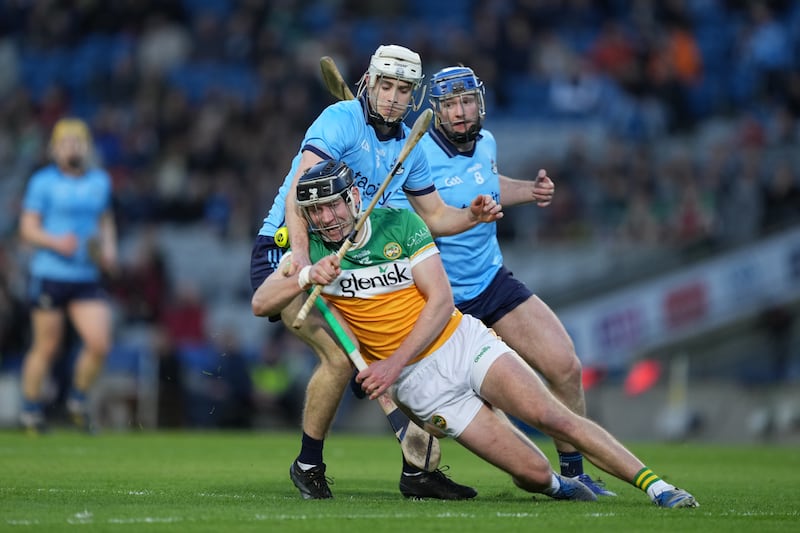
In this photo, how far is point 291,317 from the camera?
7.81 metres

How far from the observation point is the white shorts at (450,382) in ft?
24.0

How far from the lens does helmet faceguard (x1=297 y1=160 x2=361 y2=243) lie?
7.13 metres

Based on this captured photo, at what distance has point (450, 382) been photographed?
Answer: 734 cm

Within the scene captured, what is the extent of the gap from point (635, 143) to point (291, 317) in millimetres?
12643

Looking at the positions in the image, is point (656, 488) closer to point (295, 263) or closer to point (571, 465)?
point (571, 465)

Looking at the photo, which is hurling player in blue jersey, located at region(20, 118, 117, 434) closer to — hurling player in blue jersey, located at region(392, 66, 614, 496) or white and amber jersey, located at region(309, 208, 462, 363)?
hurling player in blue jersey, located at region(392, 66, 614, 496)

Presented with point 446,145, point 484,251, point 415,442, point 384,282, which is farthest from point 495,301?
point 384,282

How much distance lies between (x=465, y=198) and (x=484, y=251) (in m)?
0.37

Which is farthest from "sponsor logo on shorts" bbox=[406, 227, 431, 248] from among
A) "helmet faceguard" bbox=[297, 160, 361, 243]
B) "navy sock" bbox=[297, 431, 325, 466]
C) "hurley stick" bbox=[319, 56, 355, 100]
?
"hurley stick" bbox=[319, 56, 355, 100]

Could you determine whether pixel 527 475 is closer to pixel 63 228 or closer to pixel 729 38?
pixel 63 228

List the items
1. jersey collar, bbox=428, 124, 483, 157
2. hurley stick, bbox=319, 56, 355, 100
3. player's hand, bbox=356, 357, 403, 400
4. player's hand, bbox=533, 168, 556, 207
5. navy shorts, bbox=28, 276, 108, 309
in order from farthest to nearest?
navy shorts, bbox=28, 276, 108, 309 < hurley stick, bbox=319, 56, 355, 100 < jersey collar, bbox=428, 124, 483, 157 < player's hand, bbox=533, 168, 556, 207 < player's hand, bbox=356, 357, 403, 400

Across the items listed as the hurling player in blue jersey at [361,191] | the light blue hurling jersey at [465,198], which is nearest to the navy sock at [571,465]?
the hurling player in blue jersey at [361,191]

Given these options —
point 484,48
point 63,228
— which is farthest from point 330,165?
point 484,48

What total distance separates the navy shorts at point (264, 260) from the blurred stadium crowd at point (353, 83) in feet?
30.5
